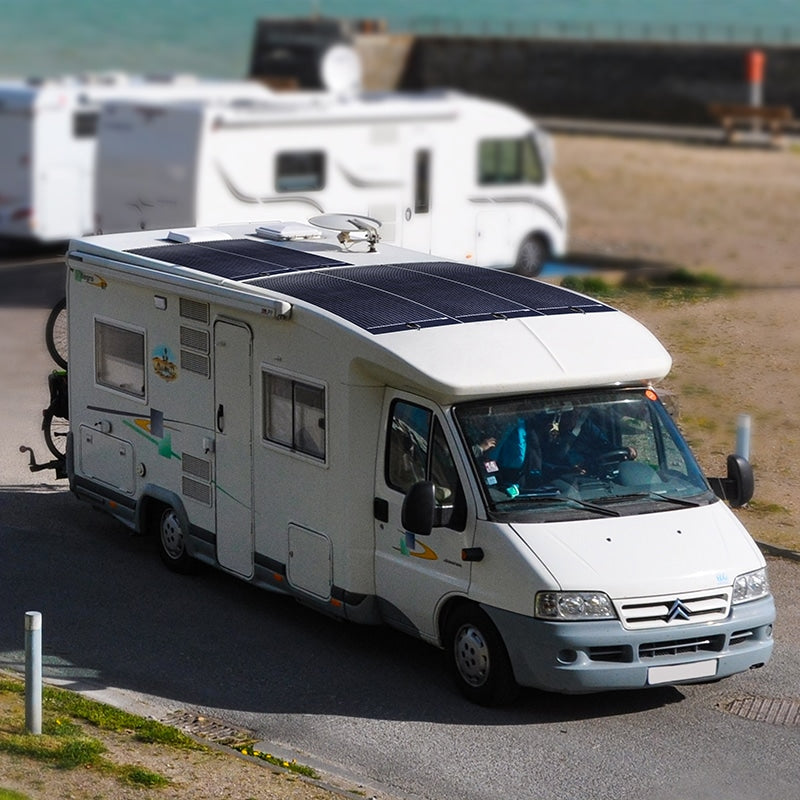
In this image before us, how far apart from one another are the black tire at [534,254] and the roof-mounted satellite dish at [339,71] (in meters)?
5.41

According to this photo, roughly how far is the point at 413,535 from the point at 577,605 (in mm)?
1232

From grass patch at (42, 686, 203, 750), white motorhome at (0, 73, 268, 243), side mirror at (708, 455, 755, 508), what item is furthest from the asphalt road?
white motorhome at (0, 73, 268, 243)

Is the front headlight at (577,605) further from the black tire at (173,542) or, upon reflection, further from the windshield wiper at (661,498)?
the black tire at (173,542)

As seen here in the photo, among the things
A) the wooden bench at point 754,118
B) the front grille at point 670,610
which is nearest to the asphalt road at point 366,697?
the front grille at point 670,610

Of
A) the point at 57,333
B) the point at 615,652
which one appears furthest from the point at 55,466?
the point at 615,652

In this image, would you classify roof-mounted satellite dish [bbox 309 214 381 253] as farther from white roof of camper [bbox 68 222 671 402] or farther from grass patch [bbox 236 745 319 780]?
grass patch [bbox 236 745 319 780]

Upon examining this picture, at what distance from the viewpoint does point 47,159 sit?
26047 millimetres

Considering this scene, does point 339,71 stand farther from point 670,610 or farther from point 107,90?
point 670,610

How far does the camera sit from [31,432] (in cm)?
1644

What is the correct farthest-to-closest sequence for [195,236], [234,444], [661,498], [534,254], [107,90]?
[107,90], [534,254], [195,236], [234,444], [661,498]

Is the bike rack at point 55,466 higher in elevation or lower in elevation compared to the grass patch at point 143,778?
higher

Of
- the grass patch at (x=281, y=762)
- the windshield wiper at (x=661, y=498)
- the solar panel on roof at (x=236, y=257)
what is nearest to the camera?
the grass patch at (x=281, y=762)

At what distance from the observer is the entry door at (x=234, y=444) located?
10945 mm

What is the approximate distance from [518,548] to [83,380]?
4.84 m
